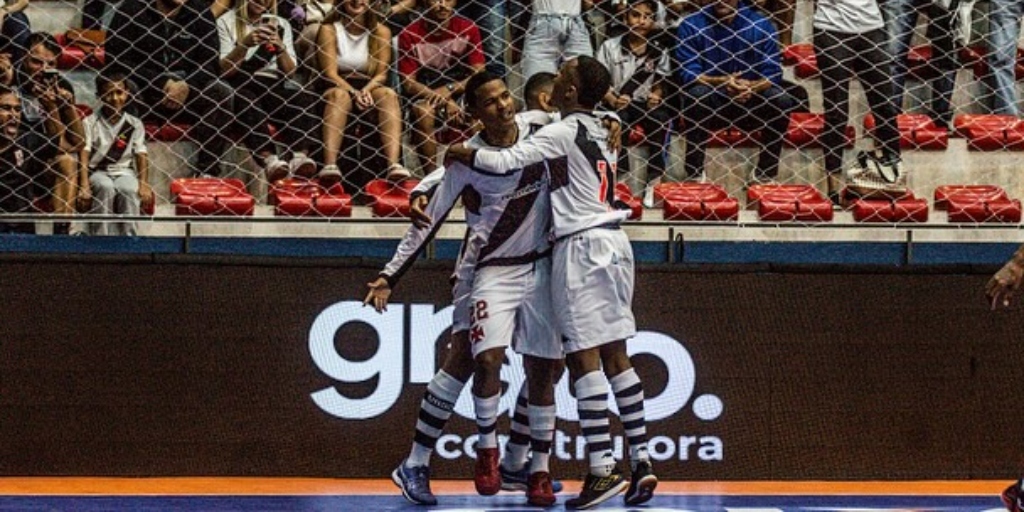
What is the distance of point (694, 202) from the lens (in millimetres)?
11016

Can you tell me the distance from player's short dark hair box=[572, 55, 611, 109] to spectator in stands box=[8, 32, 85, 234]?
3.58 metres

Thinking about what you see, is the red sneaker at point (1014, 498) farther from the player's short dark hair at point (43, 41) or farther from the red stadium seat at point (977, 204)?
the player's short dark hair at point (43, 41)

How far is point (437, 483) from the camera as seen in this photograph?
9391mm

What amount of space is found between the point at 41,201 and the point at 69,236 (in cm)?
83

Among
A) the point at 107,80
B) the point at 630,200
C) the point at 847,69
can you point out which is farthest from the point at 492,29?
the point at 107,80

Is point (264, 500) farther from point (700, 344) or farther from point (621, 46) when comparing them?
point (621, 46)

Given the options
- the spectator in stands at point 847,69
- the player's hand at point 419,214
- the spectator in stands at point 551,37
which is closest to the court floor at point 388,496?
the player's hand at point 419,214

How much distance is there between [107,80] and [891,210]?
4.93 metres

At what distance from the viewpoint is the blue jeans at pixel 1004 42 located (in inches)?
465

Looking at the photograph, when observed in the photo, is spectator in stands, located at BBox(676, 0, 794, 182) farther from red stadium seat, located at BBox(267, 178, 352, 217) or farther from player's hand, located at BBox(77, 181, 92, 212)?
player's hand, located at BBox(77, 181, 92, 212)

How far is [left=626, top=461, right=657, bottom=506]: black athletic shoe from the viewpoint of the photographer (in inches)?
318

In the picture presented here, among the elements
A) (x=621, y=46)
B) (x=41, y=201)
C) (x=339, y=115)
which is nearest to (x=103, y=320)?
(x=41, y=201)

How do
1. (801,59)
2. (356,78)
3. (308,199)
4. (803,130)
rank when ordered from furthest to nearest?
(801,59)
(803,130)
(356,78)
(308,199)

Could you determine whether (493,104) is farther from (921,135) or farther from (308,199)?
(921,135)
